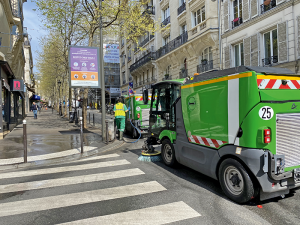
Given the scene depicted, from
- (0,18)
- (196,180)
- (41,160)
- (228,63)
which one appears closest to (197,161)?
(196,180)

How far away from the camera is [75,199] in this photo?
3.72 meters

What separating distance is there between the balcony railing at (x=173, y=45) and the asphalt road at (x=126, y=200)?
18592 millimetres

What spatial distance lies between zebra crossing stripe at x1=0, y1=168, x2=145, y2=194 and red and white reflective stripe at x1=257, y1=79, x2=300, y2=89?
10.3 ft

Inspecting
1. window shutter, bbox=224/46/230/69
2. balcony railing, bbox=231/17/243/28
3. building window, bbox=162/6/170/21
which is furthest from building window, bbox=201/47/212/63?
building window, bbox=162/6/170/21

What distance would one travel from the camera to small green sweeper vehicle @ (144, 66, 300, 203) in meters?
3.18

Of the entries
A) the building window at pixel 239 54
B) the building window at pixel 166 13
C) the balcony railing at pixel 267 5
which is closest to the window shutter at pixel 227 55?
the building window at pixel 239 54

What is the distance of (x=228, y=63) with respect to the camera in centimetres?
1662

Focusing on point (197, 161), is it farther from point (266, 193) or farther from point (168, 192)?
point (266, 193)

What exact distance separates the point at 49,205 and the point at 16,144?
6725 millimetres

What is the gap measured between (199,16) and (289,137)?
19.0 metres

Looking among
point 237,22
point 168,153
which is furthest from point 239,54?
point 168,153

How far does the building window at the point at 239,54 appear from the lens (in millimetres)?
15836

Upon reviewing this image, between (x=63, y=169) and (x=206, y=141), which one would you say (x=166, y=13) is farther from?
(x=206, y=141)

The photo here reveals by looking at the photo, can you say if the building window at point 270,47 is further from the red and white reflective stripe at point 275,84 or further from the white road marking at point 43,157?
the white road marking at point 43,157
